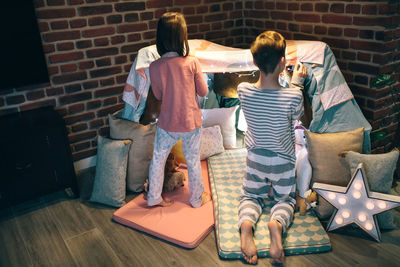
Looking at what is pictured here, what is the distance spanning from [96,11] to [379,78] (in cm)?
205

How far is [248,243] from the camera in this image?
2.05 meters

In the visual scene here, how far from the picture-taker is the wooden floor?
2037 mm

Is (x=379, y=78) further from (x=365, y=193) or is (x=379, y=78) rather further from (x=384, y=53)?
(x=365, y=193)

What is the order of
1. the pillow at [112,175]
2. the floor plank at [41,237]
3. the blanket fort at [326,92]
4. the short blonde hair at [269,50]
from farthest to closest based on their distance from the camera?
the pillow at [112,175]
the blanket fort at [326,92]
the floor plank at [41,237]
the short blonde hair at [269,50]

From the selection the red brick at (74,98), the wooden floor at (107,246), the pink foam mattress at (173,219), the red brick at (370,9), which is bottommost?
the wooden floor at (107,246)

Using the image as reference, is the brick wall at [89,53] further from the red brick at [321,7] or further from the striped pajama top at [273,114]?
the striped pajama top at [273,114]

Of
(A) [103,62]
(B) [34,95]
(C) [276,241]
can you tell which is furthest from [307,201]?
(B) [34,95]

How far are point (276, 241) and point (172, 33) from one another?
1.27m

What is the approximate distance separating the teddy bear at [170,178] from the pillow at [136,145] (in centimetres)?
8

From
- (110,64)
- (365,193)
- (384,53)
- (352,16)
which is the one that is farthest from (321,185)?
(110,64)

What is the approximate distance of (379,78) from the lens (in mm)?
2404

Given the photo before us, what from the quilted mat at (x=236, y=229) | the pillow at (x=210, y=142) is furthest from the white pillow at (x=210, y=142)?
the quilted mat at (x=236, y=229)

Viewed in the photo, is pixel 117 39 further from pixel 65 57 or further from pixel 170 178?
pixel 170 178

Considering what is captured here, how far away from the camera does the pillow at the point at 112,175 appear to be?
2.59 m
